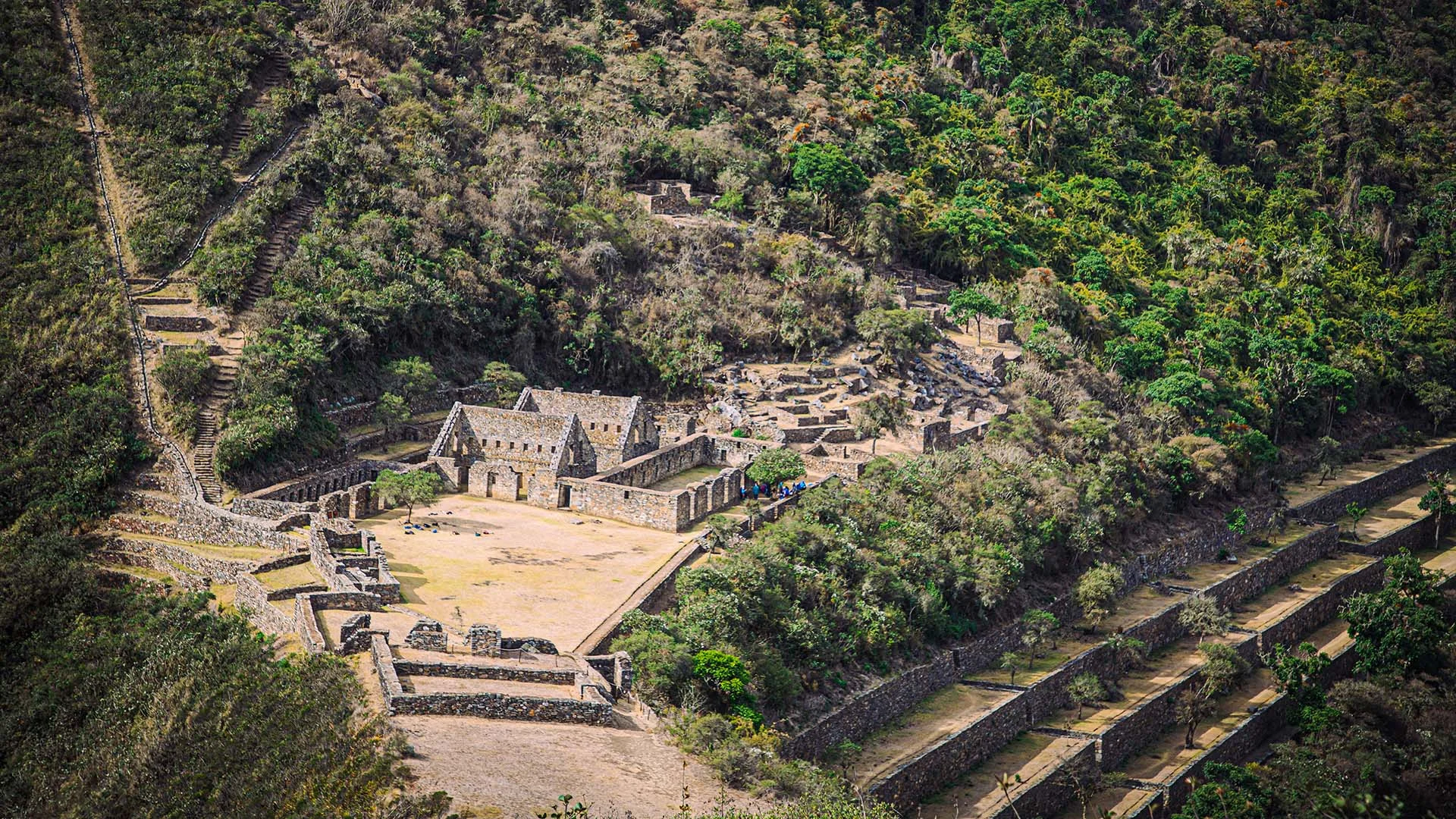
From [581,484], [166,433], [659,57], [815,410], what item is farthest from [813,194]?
[166,433]

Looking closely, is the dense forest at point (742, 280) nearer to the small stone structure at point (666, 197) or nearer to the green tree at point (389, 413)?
the small stone structure at point (666, 197)

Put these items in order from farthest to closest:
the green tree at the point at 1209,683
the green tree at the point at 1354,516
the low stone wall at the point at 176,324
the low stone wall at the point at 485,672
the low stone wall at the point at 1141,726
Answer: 1. the green tree at the point at 1354,516
2. the low stone wall at the point at 176,324
3. the green tree at the point at 1209,683
4. the low stone wall at the point at 1141,726
5. the low stone wall at the point at 485,672

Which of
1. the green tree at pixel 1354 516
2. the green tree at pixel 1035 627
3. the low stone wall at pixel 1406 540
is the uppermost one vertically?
the green tree at pixel 1035 627

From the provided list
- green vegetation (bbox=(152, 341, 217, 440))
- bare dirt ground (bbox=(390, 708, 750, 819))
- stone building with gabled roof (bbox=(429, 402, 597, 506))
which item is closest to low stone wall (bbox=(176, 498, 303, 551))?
green vegetation (bbox=(152, 341, 217, 440))

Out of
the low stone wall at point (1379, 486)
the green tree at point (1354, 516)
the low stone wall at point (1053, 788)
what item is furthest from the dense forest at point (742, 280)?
the green tree at point (1354, 516)

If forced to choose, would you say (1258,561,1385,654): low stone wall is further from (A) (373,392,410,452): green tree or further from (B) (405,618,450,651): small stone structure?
(B) (405,618,450,651): small stone structure

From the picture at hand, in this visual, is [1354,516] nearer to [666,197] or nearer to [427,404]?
[666,197]
